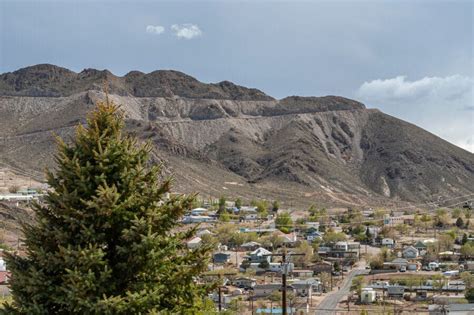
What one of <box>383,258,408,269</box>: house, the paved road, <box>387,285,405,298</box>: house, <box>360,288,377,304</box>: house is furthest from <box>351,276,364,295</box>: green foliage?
<box>383,258,408,269</box>: house

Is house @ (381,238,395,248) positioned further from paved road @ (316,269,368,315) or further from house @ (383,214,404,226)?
paved road @ (316,269,368,315)

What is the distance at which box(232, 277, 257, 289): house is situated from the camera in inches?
1677

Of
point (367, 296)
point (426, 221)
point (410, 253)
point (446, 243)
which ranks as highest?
point (426, 221)

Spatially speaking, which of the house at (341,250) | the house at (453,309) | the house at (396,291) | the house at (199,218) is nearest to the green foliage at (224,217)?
the house at (199,218)

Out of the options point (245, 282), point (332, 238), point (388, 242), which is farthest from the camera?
point (388, 242)

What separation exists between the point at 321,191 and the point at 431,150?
3863 centimetres

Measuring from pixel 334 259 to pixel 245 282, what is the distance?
13438mm

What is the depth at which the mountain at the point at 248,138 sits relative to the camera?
10556 cm

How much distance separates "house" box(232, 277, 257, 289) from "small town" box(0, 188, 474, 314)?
9cm

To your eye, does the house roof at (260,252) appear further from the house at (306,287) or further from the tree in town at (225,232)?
the house at (306,287)

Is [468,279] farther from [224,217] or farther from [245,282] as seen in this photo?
[224,217]

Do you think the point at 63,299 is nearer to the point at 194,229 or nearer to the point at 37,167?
the point at 194,229

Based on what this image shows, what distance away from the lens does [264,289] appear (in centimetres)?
3994

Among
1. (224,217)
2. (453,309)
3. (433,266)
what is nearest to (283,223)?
(224,217)
